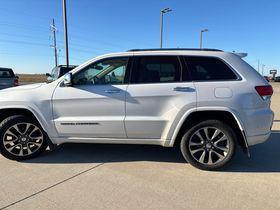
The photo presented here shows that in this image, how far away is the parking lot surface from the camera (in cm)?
346

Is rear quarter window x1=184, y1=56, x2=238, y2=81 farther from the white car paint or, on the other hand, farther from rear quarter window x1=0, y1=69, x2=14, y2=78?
rear quarter window x1=0, y1=69, x2=14, y2=78

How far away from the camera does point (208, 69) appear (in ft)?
14.8

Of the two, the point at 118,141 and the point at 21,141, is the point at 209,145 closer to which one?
the point at 118,141

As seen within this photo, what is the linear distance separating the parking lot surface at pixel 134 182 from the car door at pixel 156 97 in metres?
0.63

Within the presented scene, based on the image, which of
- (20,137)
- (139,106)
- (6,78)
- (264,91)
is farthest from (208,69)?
(6,78)

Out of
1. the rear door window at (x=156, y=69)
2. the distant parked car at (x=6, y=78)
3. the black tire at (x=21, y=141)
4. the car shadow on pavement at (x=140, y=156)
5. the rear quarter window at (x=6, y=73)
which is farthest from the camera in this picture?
the rear quarter window at (x=6, y=73)

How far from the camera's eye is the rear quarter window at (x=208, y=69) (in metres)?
4.44

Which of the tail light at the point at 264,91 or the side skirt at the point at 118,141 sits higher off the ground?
the tail light at the point at 264,91

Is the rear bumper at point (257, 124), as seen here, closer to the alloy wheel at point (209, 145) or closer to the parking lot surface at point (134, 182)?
the alloy wheel at point (209, 145)

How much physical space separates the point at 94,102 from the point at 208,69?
1.80 m

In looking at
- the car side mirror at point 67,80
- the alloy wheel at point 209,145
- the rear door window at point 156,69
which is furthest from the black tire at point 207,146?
the car side mirror at point 67,80

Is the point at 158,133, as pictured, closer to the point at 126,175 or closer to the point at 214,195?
the point at 126,175

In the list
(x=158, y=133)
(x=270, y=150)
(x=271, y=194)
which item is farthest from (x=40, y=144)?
(x=270, y=150)

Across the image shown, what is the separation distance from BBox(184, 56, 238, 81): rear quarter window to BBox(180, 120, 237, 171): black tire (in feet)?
2.17
